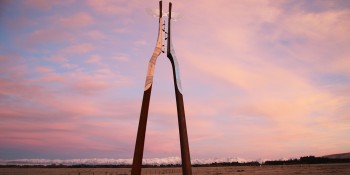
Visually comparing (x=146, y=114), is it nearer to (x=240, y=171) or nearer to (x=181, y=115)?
(x=181, y=115)

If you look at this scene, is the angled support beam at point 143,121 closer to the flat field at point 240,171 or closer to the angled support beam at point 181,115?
the angled support beam at point 181,115

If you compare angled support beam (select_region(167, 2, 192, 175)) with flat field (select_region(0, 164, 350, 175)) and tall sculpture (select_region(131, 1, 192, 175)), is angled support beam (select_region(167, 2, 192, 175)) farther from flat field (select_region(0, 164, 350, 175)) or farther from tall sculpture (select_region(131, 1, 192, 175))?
flat field (select_region(0, 164, 350, 175))

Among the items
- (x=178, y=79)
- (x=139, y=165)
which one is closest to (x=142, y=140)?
(x=139, y=165)

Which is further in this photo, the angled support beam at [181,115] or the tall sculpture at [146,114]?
the angled support beam at [181,115]

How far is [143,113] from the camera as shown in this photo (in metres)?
15.3

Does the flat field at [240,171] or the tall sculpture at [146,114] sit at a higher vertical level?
the tall sculpture at [146,114]

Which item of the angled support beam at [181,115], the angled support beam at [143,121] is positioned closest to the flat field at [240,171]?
the angled support beam at [181,115]

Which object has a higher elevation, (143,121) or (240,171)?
(143,121)

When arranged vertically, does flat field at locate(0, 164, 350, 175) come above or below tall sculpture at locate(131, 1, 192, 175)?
below

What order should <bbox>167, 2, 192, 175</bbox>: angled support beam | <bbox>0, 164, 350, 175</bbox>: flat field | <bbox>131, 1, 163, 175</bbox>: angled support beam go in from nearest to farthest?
<bbox>131, 1, 163, 175</bbox>: angled support beam → <bbox>167, 2, 192, 175</bbox>: angled support beam → <bbox>0, 164, 350, 175</bbox>: flat field

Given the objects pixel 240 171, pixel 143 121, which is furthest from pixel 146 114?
pixel 240 171

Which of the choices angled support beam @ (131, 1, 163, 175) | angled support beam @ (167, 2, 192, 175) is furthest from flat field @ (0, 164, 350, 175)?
angled support beam @ (131, 1, 163, 175)

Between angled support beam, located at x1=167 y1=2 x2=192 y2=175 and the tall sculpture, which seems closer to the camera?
the tall sculpture

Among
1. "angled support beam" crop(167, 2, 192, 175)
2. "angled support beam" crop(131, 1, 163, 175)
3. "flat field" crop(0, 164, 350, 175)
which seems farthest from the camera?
"flat field" crop(0, 164, 350, 175)
